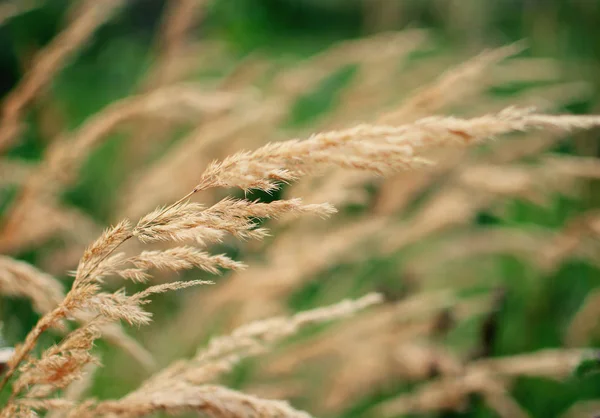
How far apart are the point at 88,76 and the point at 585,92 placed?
2.66m

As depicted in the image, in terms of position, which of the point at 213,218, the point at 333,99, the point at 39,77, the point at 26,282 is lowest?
the point at 333,99

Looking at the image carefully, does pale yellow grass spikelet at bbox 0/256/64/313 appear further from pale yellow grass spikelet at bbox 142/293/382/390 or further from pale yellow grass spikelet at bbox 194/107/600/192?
pale yellow grass spikelet at bbox 194/107/600/192

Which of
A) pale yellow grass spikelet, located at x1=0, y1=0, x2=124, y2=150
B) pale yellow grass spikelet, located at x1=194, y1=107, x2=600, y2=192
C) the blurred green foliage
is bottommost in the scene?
the blurred green foliage

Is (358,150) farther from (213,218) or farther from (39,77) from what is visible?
(39,77)

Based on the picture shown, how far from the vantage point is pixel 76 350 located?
0.60 metres

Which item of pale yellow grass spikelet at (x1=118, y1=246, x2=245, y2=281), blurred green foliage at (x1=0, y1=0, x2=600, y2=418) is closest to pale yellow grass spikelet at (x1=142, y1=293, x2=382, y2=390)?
→ pale yellow grass spikelet at (x1=118, y1=246, x2=245, y2=281)

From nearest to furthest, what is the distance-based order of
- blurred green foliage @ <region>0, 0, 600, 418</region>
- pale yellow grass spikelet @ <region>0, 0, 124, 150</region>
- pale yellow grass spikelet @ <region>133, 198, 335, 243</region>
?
1. pale yellow grass spikelet @ <region>133, 198, 335, 243</region>
2. pale yellow grass spikelet @ <region>0, 0, 124, 150</region>
3. blurred green foliage @ <region>0, 0, 600, 418</region>

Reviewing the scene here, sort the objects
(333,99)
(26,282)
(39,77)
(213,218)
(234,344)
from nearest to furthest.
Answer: (213,218)
(234,344)
(26,282)
(39,77)
(333,99)

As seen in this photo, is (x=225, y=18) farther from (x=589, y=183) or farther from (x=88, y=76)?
(x=589, y=183)

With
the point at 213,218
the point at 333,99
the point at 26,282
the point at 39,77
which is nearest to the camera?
the point at 213,218

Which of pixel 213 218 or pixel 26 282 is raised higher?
pixel 213 218

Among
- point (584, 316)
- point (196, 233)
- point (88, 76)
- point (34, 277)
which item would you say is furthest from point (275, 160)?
point (88, 76)

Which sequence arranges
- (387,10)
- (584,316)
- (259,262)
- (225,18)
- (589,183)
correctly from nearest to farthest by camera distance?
(584,316), (259,262), (589,183), (387,10), (225,18)

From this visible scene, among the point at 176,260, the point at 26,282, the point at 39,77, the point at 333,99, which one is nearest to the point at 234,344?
the point at 176,260
